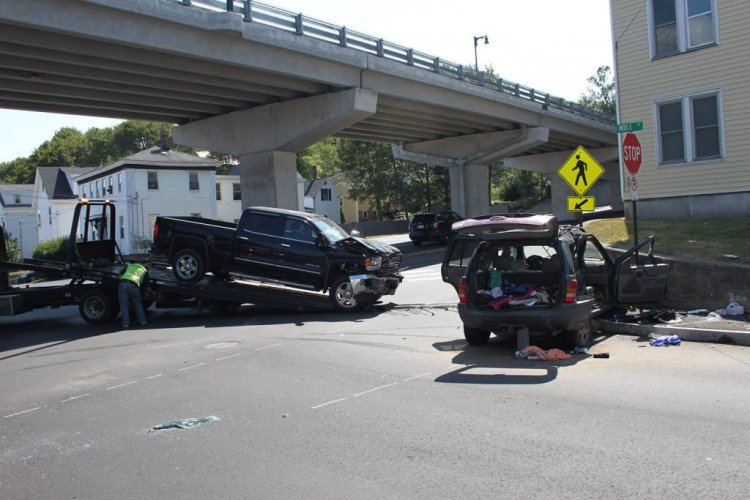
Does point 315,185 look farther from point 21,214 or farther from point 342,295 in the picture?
point 342,295

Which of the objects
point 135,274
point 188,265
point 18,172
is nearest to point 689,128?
point 188,265

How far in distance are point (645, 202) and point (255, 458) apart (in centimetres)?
1818

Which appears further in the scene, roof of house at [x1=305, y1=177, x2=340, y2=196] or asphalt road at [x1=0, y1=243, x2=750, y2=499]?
roof of house at [x1=305, y1=177, x2=340, y2=196]

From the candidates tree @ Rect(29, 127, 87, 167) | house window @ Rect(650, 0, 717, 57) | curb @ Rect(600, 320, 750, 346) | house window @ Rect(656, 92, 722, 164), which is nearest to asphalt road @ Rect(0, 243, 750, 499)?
curb @ Rect(600, 320, 750, 346)

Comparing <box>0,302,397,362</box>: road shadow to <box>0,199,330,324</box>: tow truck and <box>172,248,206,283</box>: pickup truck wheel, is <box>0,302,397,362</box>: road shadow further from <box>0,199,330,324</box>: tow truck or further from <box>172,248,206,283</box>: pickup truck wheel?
<box>172,248,206,283</box>: pickup truck wheel

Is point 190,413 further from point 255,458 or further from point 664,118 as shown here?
point 664,118

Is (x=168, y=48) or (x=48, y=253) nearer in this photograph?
(x=168, y=48)

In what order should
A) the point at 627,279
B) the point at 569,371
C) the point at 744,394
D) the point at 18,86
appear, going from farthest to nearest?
the point at 18,86 → the point at 627,279 → the point at 569,371 → the point at 744,394

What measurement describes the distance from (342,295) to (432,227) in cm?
2011

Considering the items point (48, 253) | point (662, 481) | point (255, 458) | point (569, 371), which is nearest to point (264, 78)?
point (569, 371)

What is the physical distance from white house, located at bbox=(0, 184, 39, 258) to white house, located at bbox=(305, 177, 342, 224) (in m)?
28.6

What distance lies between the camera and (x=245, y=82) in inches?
875

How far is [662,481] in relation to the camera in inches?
175

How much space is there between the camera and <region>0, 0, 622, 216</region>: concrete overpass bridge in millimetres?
17406
